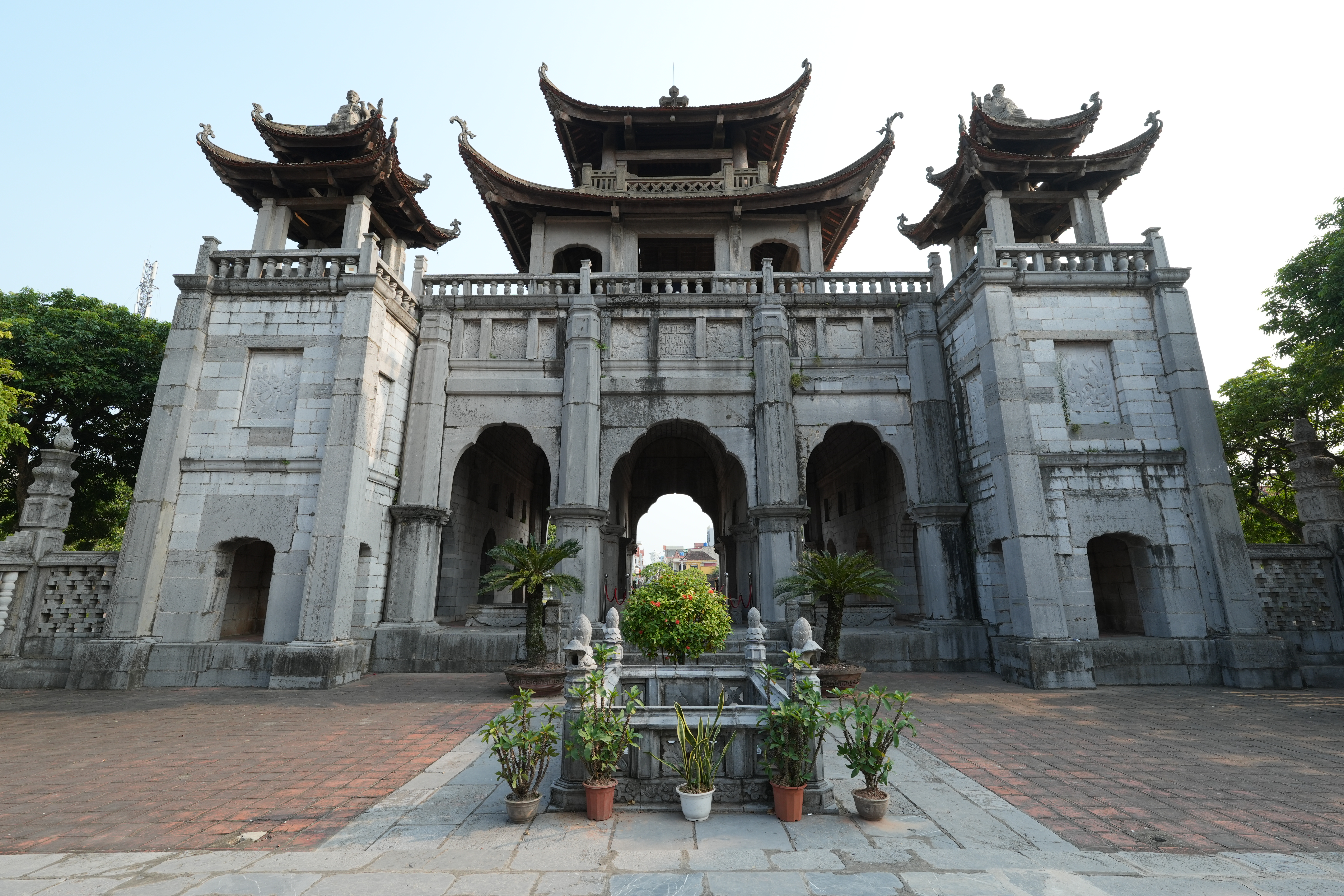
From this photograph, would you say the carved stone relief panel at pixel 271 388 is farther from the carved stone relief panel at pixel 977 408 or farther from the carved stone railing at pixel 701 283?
the carved stone relief panel at pixel 977 408

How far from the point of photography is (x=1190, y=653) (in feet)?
37.4

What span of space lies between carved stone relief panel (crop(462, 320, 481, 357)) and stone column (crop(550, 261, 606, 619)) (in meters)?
2.24

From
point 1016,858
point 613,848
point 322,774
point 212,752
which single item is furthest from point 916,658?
point 212,752

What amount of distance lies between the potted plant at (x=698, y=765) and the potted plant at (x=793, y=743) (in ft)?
1.30

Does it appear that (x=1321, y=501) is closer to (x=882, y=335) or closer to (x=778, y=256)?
(x=882, y=335)

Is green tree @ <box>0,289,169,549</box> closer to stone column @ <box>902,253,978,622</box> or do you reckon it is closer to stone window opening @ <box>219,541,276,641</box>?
stone window opening @ <box>219,541,276,641</box>

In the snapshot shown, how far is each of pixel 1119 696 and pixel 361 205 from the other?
18813mm

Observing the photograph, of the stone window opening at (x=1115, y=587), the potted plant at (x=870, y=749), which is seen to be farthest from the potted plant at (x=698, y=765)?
the stone window opening at (x=1115, y=587)

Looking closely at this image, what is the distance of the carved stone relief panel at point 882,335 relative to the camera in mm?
15422

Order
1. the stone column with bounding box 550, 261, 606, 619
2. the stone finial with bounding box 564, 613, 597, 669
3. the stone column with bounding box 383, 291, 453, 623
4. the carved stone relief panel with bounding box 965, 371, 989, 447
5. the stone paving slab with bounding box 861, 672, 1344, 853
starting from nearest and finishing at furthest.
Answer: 1. the stone paving slab with bounding box 861, 672, 1344, 853
2. the stone finial with bounding box 564, 613, 597, 669
3. the carved stone relief panel with bounding box 965, 371, 989, 447
4. the stone column with bounding box 383, 291, 453, 623
5. the stone column with bounding box 550, 261, 606, 619

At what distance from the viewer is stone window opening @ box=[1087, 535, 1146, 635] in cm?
1298

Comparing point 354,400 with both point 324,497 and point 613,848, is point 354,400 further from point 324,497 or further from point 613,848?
point 613,848

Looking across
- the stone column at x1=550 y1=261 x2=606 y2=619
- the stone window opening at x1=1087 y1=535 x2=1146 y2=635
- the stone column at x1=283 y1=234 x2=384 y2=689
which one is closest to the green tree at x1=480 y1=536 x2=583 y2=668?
the stone column at x1=550 y1=261 x2=606 y2=619

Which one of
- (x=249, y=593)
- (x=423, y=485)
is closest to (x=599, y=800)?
(x=423, y=485)
